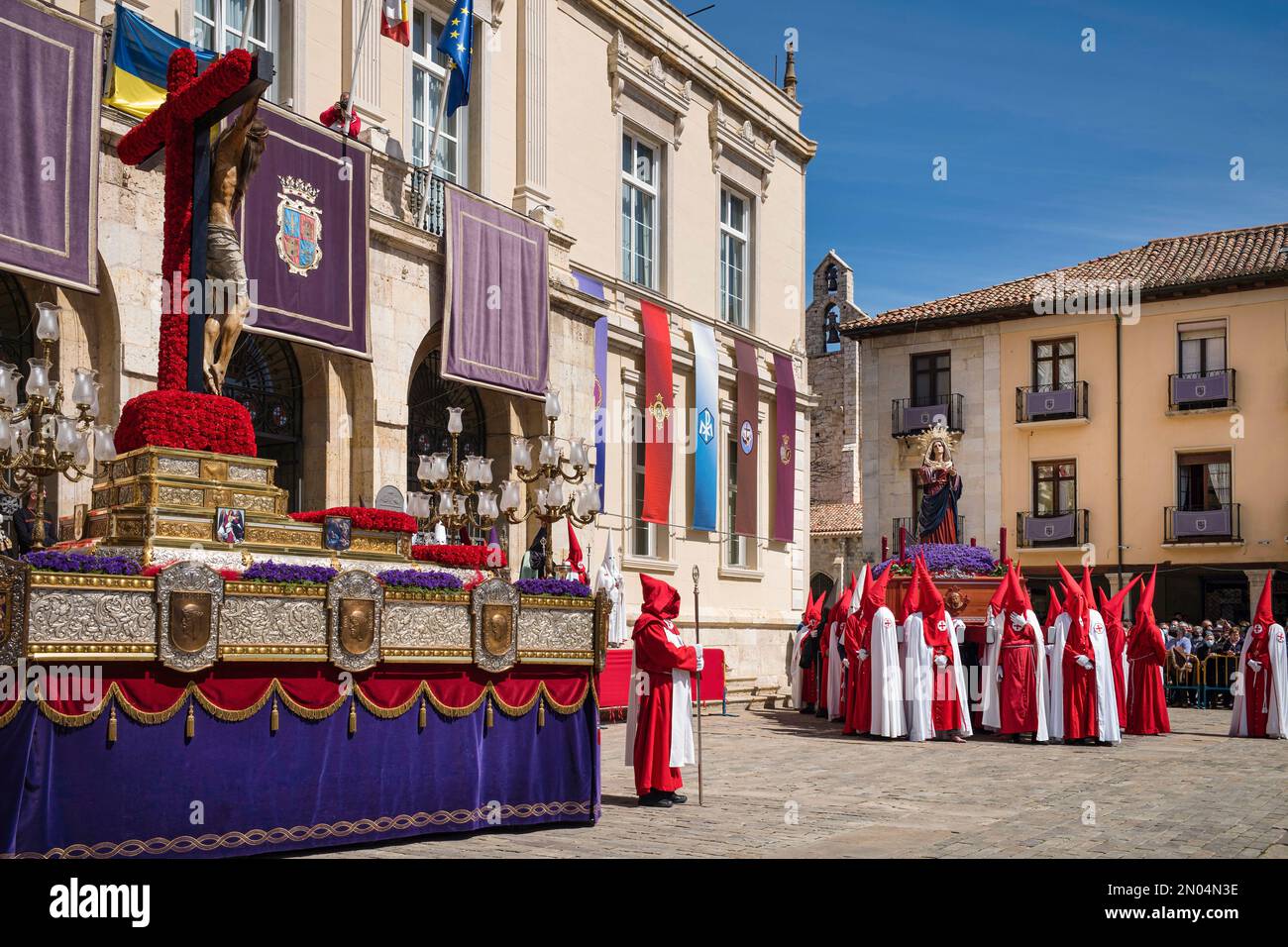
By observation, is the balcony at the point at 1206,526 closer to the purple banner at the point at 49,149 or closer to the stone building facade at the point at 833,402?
the stone building facade at the point at 833,402

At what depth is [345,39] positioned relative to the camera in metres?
17.0

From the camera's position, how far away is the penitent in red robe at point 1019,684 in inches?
696

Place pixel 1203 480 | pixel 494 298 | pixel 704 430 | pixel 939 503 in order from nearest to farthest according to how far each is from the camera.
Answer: pixel 494 298, pixel 939 503, pixel 704 430, pixel 1203 480

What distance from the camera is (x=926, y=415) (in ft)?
127

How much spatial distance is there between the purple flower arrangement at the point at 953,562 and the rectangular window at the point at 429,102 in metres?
8.77

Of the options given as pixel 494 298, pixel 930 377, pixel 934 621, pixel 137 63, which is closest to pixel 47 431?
pixel 137 63

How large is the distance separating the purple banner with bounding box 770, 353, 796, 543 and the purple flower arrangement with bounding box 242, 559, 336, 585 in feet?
63.2

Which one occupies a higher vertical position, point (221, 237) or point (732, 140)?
point (732, 140)

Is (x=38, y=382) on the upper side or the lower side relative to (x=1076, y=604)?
upper

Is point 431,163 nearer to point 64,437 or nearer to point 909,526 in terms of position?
point 64,437

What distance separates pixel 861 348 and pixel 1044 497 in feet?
23.7

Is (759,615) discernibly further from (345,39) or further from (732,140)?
(345,39)

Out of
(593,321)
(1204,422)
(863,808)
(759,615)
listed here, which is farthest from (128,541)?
(1204,422)

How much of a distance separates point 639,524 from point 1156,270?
21270mm
